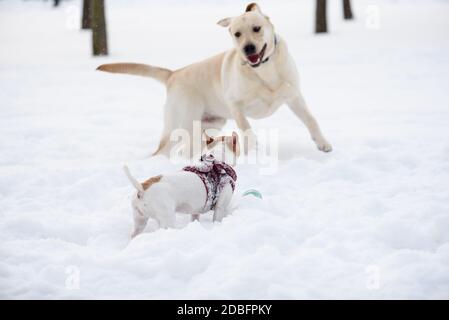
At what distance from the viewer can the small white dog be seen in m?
3.31

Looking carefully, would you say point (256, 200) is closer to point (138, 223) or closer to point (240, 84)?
point (138, 223)

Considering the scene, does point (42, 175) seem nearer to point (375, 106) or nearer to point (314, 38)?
point (375, 106)

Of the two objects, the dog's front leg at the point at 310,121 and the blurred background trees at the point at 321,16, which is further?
the blurred background trees at the point at 321,16

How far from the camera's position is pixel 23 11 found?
24.8 meters

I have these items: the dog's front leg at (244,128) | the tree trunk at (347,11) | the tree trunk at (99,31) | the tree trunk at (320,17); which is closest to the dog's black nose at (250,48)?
the dog's front leg at (244,128)

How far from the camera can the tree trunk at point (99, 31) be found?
37.6 feet

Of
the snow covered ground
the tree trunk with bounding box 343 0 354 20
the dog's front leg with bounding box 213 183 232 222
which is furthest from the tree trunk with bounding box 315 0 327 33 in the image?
the dog's front leg with bounding box 213 183 232 222

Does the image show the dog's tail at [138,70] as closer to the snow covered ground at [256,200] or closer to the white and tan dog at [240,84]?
the white and tan dog at [240,84]

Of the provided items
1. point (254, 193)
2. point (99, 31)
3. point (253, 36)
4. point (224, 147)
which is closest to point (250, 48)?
point (253, 36)

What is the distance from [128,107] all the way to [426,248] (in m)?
5.65

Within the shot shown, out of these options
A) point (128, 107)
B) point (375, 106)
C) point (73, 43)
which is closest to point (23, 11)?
point (73, 43)

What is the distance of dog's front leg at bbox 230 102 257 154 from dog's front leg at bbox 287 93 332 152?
0.43 metres

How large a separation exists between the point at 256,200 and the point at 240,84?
1.74 metres
